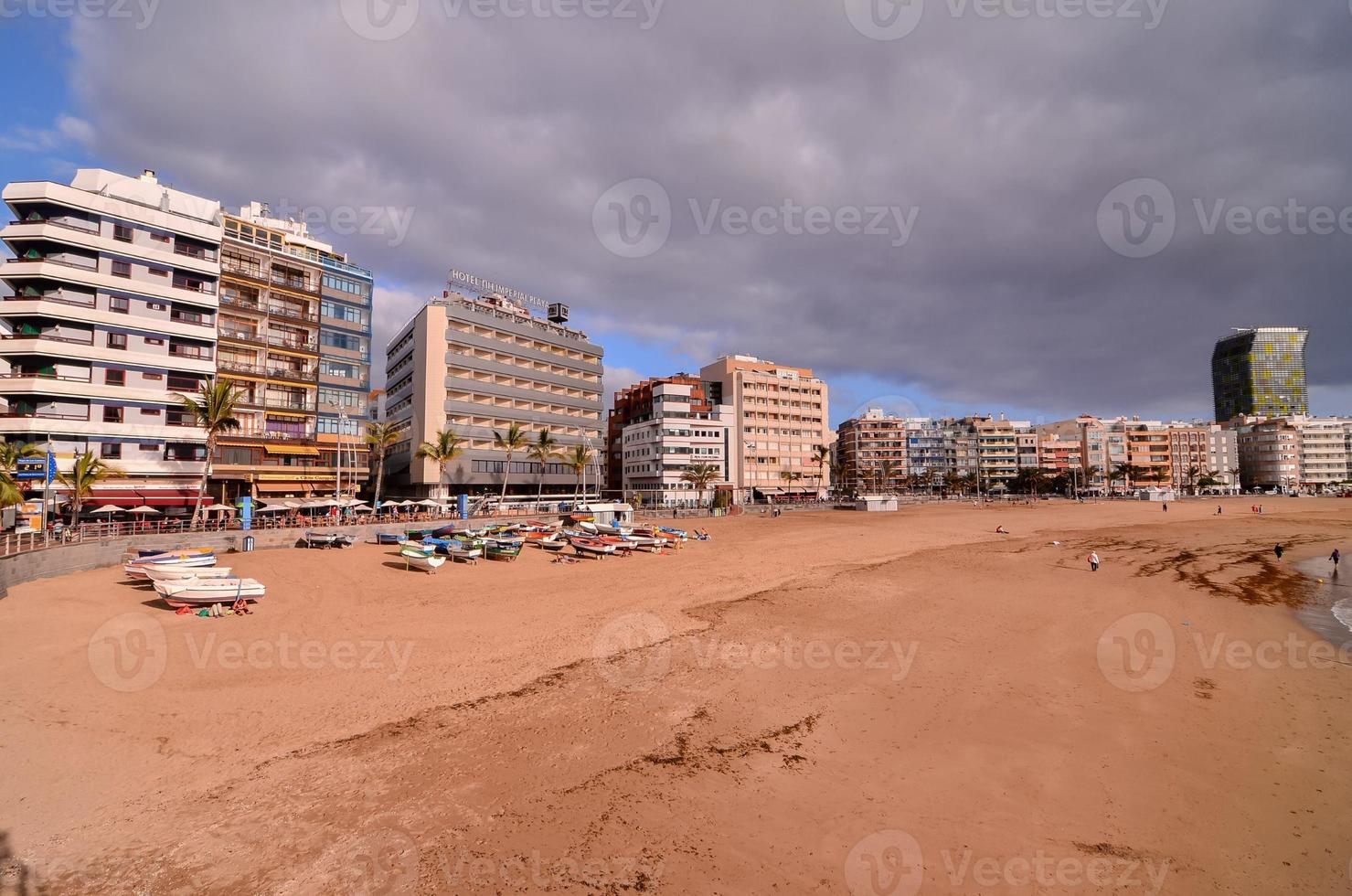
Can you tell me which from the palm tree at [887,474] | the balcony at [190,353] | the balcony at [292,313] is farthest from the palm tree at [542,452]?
the palm tree at [887,474]

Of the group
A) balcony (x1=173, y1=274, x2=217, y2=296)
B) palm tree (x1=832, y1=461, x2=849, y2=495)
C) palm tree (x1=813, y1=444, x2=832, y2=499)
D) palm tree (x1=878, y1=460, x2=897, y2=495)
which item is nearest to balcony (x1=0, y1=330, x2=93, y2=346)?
balcony (x1=173, y1=274, x2=217, y2=296)

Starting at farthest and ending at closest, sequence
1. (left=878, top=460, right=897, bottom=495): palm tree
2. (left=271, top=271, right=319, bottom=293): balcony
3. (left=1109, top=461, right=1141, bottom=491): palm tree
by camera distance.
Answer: (left=1109, top=461, right=1141, bottom=491): palm tree → (left=878, top=460, right=897, bottom=495): palm tree → (left=271, top=271, right=319, bottom=293): balcony

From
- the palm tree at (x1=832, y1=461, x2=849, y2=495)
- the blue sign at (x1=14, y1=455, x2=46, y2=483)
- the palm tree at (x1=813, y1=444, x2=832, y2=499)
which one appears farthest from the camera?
the palm tree at (x1=832, y1=461, x2=849, y2=495)

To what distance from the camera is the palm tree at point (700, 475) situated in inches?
3875

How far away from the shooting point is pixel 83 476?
118 ft

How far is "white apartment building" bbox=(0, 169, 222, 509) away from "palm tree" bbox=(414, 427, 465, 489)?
20815mm

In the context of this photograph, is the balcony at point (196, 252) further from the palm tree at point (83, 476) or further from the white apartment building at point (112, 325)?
the palm tree at point (83, 476)

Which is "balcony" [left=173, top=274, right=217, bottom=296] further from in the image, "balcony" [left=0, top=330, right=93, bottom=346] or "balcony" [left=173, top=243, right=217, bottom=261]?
"balcony" [left=0, top=330, right=93, bottom=346]

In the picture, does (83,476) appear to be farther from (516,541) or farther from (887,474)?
(887,474)

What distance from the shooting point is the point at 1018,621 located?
23.6 m

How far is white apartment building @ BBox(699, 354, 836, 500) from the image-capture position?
113 meters

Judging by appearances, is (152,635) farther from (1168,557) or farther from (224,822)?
(1168,557)

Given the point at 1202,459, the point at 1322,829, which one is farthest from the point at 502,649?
the point at 1202,459

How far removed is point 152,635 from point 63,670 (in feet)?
11.2
